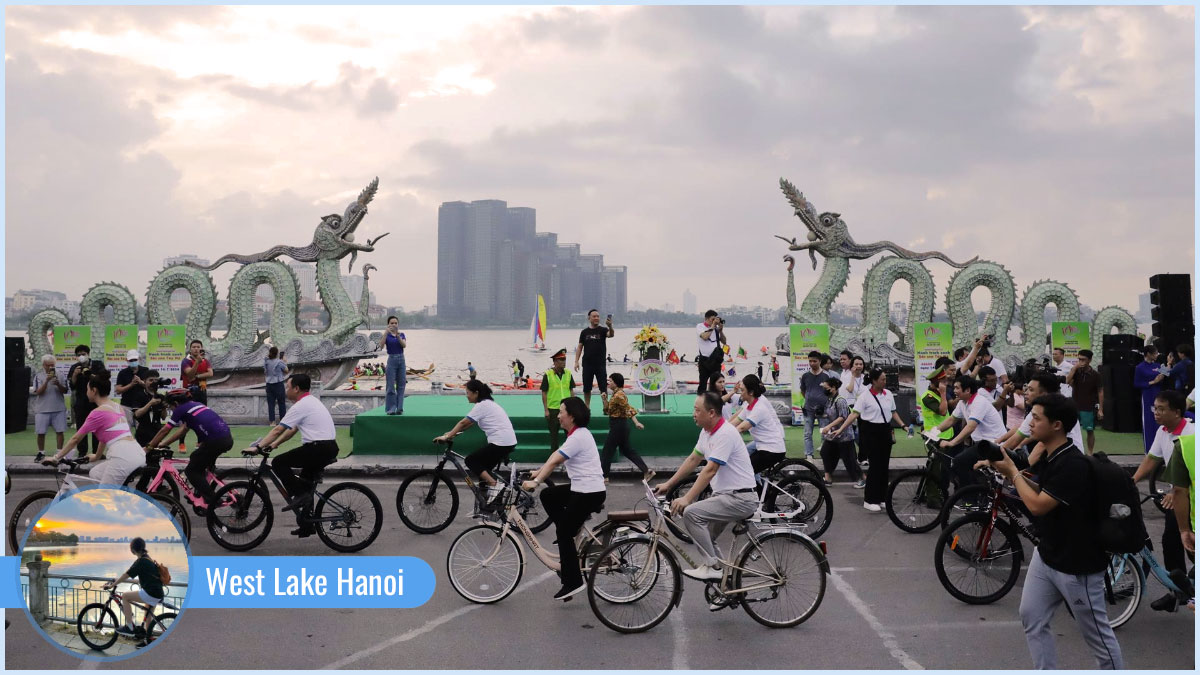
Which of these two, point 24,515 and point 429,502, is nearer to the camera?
point 24,515

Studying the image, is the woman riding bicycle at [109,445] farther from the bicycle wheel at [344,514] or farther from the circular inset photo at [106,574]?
the circular inset photo at [106,574]

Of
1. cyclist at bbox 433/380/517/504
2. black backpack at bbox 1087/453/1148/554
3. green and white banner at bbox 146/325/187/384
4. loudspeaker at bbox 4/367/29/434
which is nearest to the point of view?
black backpack at bbox 1087/453/1148/554

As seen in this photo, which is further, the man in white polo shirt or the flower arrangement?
the flower arrangement

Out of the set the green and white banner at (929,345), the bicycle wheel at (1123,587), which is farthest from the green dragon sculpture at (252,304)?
the bicycle wheel at (1123,587)

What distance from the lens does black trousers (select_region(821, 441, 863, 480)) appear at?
11.5m

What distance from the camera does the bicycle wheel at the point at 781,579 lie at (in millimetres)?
6562

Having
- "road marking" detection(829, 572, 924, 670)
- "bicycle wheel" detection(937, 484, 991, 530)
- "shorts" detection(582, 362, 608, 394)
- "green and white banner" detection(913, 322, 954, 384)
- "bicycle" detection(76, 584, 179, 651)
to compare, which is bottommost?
"road marking" detection(829, 572, 924, 670)

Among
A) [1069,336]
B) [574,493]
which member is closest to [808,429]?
[574,493]

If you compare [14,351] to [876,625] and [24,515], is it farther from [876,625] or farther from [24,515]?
[876,625]

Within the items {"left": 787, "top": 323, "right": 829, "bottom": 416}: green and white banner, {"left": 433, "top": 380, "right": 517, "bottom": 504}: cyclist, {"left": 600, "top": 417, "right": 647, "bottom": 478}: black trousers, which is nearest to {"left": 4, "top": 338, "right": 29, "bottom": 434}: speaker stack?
{"left": 600, "top": 417, "right": 647, "bottom": 478}: black trousers

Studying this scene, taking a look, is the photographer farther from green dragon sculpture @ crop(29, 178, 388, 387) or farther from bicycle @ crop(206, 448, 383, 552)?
green dragon sculpture @ crop(29, 178, 388, 387)

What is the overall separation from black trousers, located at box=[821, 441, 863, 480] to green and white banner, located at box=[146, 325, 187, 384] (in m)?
13.6

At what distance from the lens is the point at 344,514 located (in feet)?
28.6

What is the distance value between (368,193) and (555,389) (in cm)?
1074
